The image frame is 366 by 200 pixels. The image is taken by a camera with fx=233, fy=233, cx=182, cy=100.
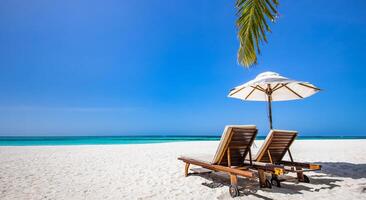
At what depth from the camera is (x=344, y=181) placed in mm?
4723

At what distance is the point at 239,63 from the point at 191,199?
3674 millimetres

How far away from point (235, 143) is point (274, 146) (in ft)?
3.61

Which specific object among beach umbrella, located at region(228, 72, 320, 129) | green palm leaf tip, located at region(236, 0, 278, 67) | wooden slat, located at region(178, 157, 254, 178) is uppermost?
green palm leaf tip, located at region(236, 0, 278, 67)

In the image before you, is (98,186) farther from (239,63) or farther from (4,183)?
(239,63)

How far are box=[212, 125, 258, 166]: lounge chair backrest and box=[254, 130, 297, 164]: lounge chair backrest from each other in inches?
19.1

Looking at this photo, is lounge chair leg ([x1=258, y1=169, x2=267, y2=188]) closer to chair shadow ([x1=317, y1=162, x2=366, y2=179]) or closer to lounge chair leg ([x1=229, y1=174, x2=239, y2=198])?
lounge chair leg ([x1=229, y1=174, x2=239, y2=198])

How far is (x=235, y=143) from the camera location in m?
4.28

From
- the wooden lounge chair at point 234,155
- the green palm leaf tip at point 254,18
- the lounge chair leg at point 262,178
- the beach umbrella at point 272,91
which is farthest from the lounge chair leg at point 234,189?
the beach umbrella at point 272,91

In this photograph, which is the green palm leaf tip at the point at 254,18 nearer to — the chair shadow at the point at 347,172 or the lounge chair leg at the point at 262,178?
the lounge chair leg at the point at 262,178

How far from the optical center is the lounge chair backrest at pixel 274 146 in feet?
15.3

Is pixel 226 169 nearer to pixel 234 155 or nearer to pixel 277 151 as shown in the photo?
pixel 234 155

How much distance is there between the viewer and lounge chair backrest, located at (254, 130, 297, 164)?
15.3ft

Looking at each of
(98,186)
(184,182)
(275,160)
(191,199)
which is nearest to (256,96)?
(275,160)

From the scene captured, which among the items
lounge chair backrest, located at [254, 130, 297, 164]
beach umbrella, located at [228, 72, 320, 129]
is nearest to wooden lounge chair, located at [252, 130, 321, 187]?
lounge chair backrest, located at [254, 130, 297, 164]
